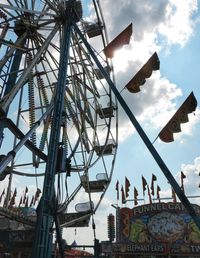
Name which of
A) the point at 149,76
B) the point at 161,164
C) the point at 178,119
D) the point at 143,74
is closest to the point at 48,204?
the point at 161,164

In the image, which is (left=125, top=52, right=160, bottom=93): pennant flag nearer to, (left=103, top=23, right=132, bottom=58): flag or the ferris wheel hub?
(left=103, top=23, right=132, bottom=58): flag

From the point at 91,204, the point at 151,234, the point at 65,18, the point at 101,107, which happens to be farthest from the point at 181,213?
the point at 65,18

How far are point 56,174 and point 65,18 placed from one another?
728 cm

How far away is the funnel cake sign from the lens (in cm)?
2984

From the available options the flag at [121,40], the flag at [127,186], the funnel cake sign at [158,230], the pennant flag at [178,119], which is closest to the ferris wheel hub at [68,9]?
the flag at [121,40]

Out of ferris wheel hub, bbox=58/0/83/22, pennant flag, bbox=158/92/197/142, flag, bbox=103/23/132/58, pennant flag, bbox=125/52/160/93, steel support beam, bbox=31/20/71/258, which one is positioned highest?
ferris wheel hub, bbox=58/0/83/22

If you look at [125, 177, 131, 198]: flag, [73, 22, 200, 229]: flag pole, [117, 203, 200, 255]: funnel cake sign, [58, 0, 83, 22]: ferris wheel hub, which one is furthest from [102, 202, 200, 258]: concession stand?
[58, 0, 83, 22]: ferris wheel hub

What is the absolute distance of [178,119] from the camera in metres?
12.1

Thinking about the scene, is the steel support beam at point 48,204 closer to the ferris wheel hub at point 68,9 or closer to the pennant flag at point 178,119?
the pennant flag at point 178,119

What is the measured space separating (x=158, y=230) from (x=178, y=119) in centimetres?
2151

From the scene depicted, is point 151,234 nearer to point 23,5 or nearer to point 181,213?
point 181,213

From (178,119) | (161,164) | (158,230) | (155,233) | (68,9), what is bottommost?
(161,164)

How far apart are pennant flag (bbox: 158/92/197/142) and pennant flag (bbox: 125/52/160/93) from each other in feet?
7.35

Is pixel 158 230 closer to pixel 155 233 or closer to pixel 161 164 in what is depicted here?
pixel 155 233
